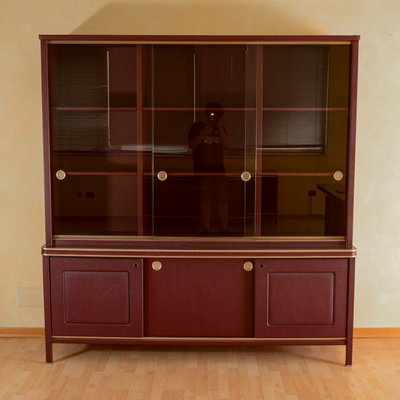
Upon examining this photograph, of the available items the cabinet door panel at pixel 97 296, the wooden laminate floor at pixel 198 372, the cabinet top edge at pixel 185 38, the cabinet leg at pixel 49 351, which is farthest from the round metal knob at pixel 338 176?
the cabinet leg at pixel 49 351

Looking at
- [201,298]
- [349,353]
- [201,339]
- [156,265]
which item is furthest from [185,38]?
[349,353]

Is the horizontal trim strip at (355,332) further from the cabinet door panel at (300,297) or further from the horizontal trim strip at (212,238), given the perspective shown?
the horizontal trim strip at (212,238)

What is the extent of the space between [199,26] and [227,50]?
452 mm

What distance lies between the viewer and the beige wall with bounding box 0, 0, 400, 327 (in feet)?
12.2

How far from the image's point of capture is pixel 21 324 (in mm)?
3934

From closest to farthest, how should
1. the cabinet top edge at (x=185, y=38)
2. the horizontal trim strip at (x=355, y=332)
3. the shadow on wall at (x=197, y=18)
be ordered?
the cabinet top edge at (x=185, y=38) → the shadow on wall at (x=197, y=18) → the horizontal trim strip at (x=355, y=332)

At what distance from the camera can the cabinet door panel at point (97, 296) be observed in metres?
3.43

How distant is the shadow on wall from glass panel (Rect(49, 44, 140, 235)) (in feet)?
1.40

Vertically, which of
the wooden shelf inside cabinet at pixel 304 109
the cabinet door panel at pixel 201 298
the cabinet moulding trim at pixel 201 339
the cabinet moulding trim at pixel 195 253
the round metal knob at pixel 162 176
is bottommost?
the cabinet moulding trim at pixel 201 339

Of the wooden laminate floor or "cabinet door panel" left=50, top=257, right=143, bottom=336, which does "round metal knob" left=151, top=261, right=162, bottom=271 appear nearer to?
"cabinet door panel" left=50, top=257, right=143, bottom=336

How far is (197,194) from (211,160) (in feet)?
0.64

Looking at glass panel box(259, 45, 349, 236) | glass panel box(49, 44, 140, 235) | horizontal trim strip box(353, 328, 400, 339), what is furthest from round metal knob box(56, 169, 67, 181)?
horizontal trim strip box(353, 328, 400, 339)

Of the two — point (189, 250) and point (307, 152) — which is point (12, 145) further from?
point (307, 152)

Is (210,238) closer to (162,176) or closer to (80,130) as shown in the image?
(162,176)
